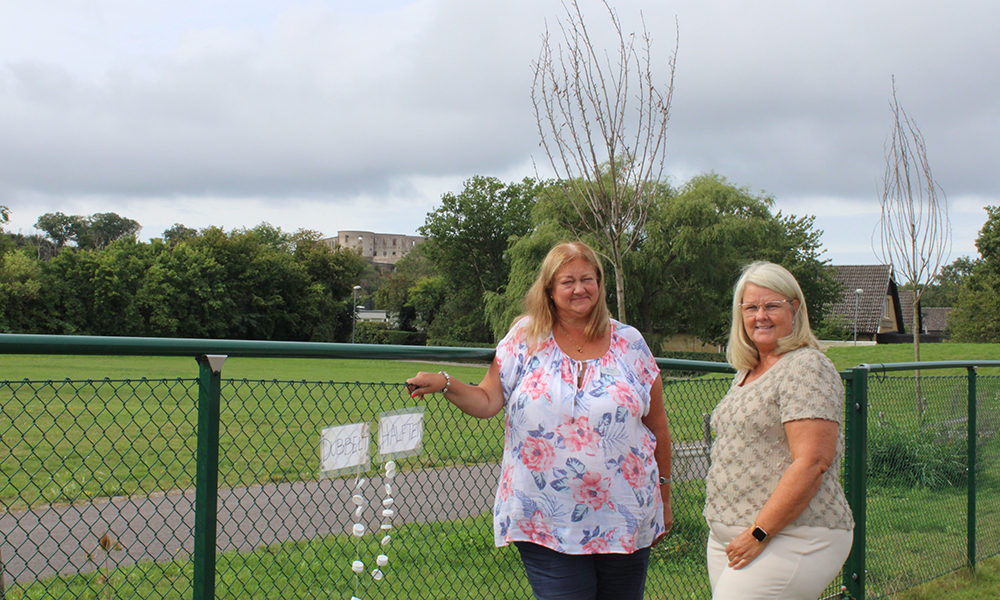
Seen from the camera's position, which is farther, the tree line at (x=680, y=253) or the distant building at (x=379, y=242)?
the distant building at (x=379, y=242)

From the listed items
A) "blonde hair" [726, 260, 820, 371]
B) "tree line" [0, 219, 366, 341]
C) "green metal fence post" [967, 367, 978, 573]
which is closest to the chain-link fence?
"green metal fence post" [967, 367, 978, 573]

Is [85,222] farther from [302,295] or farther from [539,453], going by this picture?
[539,453]

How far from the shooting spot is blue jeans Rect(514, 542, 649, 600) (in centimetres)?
235

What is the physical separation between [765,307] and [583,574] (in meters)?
1.08

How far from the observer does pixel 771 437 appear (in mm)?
2393

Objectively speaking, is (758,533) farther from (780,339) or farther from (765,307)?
(765,307)

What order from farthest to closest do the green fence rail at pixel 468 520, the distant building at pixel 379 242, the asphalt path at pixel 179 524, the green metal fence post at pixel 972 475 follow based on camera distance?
the distant building at pixel 379 242
the green metal fence post at pixel 972 475
the asphalt path at pixel 179 524
the green fence rail at pixel 468 520

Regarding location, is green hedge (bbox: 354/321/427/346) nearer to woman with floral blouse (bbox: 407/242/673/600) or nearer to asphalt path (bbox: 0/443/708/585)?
asphalt path (bbox: 0/443/708/585)

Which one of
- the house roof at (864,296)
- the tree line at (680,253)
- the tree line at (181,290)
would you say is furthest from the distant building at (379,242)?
the tree line at (680,253)

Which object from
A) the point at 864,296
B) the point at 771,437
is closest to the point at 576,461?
the point at 771,437

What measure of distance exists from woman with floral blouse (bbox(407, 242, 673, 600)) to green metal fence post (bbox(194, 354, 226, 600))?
2.01 ft

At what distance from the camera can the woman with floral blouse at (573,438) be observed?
232cm

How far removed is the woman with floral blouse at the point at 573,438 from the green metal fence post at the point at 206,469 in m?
0.61

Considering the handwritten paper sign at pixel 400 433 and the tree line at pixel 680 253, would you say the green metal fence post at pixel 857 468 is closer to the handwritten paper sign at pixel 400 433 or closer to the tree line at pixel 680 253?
the handwritten paper sign at pixel 400 433
